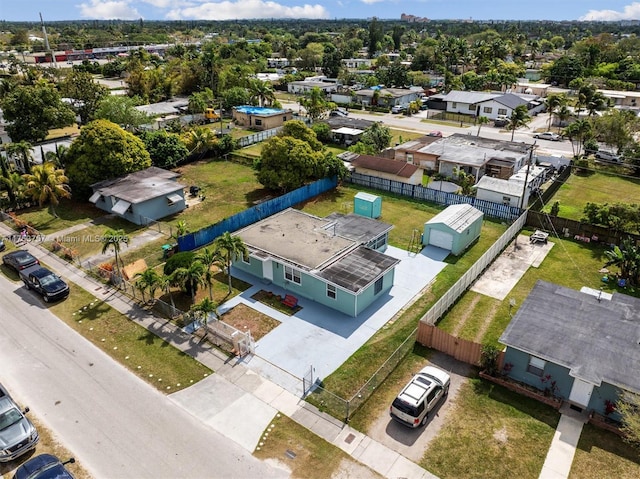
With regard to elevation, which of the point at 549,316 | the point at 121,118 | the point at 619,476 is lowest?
the point at 619,476

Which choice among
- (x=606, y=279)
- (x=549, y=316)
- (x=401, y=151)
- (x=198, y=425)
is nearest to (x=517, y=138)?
(x=401, y=151)

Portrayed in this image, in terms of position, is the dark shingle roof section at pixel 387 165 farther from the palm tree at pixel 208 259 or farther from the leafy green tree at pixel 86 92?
the leafy green tree at pixel 86 92

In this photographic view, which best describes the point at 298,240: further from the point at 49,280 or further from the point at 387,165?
the point at 387,165

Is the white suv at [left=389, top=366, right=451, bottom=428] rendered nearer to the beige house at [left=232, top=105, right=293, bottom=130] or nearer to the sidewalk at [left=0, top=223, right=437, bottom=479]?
the sidewalk at [left=0, top=223, right=437, bottom=479]

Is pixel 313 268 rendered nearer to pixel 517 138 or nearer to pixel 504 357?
pixel 504 357

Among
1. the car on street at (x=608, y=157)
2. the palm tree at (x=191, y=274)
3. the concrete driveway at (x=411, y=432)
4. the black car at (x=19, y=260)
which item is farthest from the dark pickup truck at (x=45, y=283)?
the car on street at (x=608, y=157)
